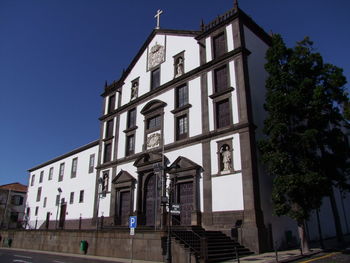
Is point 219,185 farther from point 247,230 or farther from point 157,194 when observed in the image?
point 157,194

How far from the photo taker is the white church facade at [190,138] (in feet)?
61.1

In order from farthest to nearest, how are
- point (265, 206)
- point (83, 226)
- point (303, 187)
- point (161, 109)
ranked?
point (83, 226) < point (161, 109) < point (265, 206) < point (303, 187)

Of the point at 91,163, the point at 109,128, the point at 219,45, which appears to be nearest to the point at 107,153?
the point at 109,128

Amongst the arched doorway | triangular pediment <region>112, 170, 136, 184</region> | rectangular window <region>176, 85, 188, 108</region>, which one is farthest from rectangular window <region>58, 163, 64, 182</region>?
rectangular window <region>176, 85, 188, 108</region>

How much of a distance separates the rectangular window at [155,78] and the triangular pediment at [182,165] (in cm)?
856

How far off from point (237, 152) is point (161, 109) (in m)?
9.16

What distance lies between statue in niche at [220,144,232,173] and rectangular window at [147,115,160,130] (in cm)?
767

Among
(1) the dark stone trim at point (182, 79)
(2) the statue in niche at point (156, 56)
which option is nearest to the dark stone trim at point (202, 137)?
(1) the dark stone trim at point (182, 79)

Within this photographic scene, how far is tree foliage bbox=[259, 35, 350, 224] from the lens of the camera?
1622cm

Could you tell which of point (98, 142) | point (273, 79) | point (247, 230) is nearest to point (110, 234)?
point (247, 230)

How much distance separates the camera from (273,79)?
18578mm

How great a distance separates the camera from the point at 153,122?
26875 mm

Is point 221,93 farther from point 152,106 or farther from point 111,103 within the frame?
point 111,103

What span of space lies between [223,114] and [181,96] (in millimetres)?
5052
